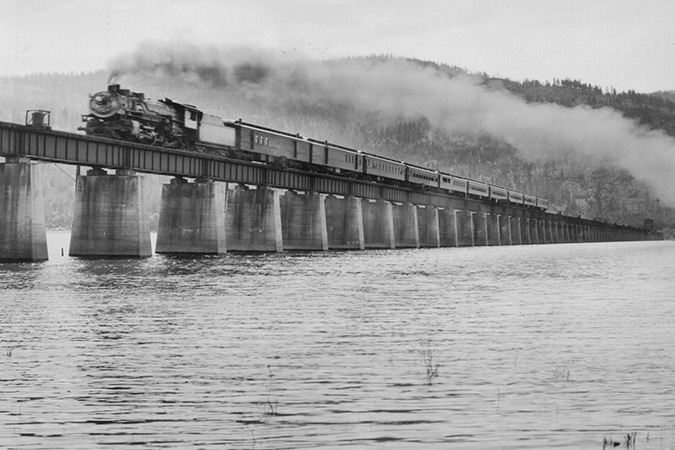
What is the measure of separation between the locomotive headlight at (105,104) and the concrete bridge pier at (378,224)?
197 ft

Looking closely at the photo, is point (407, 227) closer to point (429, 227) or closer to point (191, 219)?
point (429, 227)

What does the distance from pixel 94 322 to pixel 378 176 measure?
92.4 m

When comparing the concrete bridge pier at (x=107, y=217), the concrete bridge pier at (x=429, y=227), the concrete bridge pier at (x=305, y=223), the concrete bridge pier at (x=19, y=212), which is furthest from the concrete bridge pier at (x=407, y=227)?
the concrete bridge pier at (x=19, y=212)

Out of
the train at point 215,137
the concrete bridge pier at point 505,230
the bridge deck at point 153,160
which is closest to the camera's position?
the bridge deck at point 153,160

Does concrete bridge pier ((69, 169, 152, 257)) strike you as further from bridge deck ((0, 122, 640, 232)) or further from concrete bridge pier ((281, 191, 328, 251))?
concrete bridge pier ((281, 191, 328, 251))

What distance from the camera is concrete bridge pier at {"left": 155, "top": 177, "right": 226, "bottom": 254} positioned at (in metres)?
74.1

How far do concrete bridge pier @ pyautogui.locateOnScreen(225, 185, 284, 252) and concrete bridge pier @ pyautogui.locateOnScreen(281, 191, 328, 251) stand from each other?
10357 millimetres

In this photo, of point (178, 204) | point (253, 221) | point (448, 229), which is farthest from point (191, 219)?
point (448, 229)

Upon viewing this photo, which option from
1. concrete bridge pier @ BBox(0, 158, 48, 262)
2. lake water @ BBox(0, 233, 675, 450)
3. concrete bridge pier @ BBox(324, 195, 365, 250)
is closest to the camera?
lake water @ BBox(0, 233, 675, 450)

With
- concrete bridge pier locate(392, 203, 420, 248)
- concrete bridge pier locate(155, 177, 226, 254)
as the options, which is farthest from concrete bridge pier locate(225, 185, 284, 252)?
concrete bridge pier locate(392, 203, 420, 248)

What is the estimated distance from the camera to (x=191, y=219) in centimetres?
7488

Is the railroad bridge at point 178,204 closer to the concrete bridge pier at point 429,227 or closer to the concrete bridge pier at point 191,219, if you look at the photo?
the concrete bridge pier at point 191,219

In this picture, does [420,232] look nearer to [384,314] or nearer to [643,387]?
[384,314]

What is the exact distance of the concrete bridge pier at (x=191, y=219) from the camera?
Result: 74.1 metres
